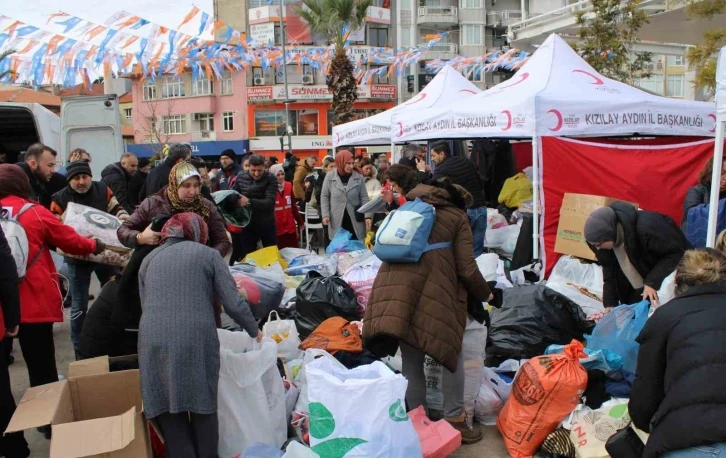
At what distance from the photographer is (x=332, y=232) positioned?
8.98 meters

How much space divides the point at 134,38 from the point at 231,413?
17.2m

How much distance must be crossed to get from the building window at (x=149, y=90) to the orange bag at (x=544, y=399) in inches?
1759

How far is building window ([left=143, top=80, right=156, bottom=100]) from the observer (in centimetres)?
4478

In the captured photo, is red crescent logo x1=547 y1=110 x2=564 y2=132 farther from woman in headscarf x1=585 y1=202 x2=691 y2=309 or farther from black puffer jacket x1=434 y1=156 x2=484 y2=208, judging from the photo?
woman in headscarf x1=585 y1=202 x2=691 y2=309

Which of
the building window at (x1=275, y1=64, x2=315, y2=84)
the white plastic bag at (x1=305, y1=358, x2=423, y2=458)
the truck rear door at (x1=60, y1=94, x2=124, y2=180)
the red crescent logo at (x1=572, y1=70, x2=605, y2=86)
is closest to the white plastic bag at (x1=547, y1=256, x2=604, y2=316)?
the red crescent logo at (x1=572, y1=70, x2=605, y2=86)

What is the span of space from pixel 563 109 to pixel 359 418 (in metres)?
4.85

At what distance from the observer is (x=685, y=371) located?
230 cm

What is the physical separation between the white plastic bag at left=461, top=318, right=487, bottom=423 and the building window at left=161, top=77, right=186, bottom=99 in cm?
4287

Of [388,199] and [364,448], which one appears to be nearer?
[364,448]

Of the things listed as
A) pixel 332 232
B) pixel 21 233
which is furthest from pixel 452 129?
pixel 21 233

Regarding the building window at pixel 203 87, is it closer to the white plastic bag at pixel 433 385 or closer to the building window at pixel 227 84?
the building window at pixel 227 84

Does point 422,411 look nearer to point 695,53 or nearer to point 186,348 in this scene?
point 186,348

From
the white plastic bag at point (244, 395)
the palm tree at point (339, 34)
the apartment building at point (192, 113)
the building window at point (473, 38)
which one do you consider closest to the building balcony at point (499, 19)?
the building window at point (473, 38)

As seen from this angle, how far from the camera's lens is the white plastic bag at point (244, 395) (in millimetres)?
3473
